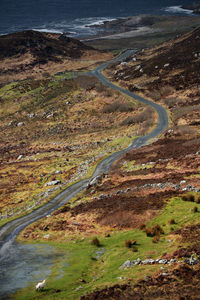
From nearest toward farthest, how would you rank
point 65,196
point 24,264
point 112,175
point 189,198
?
point 24,264 < point 189,198 < point 65,196 < point 112,175

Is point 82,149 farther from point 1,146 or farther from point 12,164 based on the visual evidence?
point 1,146

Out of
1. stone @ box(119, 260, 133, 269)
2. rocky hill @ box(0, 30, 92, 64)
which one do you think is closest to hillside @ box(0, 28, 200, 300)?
stone @ box(119, 260, 133, 269)

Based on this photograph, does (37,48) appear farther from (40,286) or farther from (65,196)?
(40,286)

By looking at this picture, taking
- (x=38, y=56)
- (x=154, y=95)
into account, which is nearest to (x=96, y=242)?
(x=154, y=95)

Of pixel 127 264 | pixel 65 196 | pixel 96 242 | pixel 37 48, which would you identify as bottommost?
pixel 65 196

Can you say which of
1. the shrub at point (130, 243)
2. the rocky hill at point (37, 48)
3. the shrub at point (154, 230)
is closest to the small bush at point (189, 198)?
the shrub at point (154, 230)

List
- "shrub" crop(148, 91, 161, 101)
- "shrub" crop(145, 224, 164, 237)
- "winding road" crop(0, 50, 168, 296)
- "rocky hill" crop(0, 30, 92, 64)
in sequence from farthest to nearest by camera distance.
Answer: "rocky hill" crop(0, 30, 92, 64)
"shrub" crop(148, 91, 161, 101)
"winding road" crop(0, 50, 168, 296)
"shrub" crop(145, 224, 164, 237)

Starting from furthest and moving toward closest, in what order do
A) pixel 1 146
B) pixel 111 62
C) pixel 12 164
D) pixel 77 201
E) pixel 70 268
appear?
pixel 111 62 → pixel 1 146 → pixel 12 164 → pixel 77 201 → pixel 70 268

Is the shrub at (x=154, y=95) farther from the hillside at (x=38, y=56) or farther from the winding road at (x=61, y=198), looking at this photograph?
the hillside at (x=38, y=56)

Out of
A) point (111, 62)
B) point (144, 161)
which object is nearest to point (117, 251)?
point (144, 161)

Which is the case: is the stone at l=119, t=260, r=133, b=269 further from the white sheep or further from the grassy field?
the white sheep

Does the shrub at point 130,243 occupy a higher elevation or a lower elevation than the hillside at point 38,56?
lower
